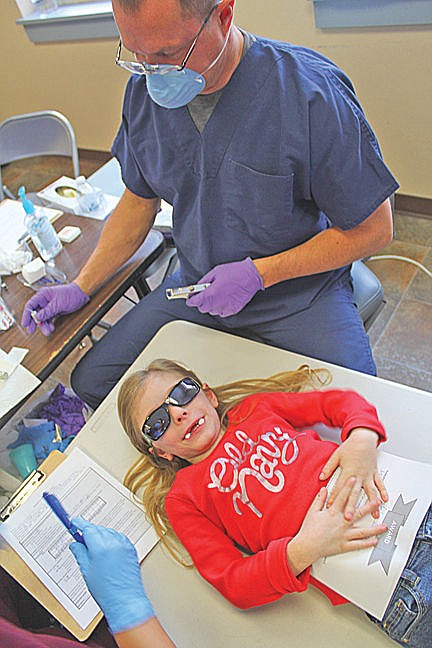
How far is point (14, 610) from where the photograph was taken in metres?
1.12

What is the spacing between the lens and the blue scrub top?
4.07 feet

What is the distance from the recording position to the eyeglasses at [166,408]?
1183 millimetres

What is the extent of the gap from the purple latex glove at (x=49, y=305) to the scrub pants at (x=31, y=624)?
654 mm

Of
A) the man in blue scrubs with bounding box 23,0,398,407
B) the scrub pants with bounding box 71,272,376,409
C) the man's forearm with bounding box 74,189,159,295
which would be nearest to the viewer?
the man in blue scrubs with bounding box 23,0,398,407

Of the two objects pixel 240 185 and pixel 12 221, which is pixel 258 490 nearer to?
pixel 240 185

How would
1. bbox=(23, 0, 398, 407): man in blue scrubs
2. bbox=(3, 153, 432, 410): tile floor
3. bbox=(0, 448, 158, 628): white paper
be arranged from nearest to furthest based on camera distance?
bbox=(0, 448, 158, 628): white paper
bbox=(23, 0, 398, 407): man in blue scrubs
bbox=(3, 153, 432, 410): tile floor

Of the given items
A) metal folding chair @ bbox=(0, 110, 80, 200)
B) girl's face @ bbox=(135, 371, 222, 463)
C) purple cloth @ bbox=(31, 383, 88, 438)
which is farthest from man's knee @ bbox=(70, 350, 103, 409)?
metal folding chair @ bbox=(0, 110, 80, 200)

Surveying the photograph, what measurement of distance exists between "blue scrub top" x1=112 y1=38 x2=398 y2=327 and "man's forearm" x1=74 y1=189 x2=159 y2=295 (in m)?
0.16

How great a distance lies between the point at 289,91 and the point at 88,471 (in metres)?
1.04

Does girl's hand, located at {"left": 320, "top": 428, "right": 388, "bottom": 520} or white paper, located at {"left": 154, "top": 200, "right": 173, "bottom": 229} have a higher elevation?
white paper, located at {"left": 154, "top": 200, "right": 173, "bottom": 229}

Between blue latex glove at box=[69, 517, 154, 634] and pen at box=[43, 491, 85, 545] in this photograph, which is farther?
pen at box=[43, 491, 85, 545]

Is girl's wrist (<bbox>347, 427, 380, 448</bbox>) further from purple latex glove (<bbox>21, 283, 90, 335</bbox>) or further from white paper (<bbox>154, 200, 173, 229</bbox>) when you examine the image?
white paper (<bbox>154, 200, 173, 229</bbox>)

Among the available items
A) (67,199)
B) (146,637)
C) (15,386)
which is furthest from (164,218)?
(146,637)

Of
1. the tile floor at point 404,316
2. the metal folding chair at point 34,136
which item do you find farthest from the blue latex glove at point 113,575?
the metal folding chair at point 34,136
